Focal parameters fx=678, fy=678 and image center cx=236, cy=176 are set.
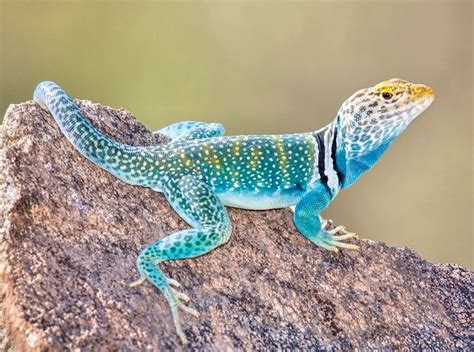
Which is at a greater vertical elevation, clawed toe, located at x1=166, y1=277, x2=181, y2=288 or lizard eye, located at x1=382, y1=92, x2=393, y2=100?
lizard eye, located at x1=382, y1=92, x2=393, y2=100

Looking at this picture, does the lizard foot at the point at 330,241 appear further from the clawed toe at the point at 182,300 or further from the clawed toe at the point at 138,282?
the clawed toe at the point at 138,282

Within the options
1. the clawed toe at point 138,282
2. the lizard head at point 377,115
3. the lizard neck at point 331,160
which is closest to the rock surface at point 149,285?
the clawed toe at point 138,282

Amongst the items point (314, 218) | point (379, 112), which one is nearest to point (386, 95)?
point (379, 112)

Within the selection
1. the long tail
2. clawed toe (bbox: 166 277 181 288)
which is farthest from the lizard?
clawed toe (bbox: 166 277 181 288)

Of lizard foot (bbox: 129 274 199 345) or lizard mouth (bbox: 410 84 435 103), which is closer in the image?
lizard foot (bbox: 129 274 199 345)

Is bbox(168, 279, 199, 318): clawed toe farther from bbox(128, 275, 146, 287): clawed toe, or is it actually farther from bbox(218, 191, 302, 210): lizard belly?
bbox(218, 191, 302, 210): lizard belly

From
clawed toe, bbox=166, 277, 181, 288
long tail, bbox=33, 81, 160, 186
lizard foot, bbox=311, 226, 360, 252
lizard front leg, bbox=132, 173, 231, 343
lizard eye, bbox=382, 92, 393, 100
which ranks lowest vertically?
lizard foot, bbox=311, 226, 360, 252
